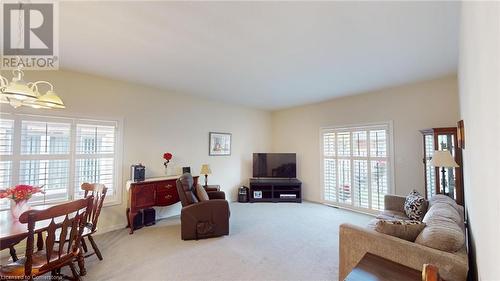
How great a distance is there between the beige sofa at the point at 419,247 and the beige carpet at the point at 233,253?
64cm

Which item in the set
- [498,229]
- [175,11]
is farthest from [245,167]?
[498,229]

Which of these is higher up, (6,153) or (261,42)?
(261,42)

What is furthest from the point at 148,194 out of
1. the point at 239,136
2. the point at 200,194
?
the point at 239,136

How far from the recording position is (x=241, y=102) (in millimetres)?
5590

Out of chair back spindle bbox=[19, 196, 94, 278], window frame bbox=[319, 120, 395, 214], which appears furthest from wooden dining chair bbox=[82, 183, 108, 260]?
window frame bbox=[319, 120, 395, 214]

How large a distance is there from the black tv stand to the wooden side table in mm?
3991

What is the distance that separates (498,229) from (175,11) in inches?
95.3

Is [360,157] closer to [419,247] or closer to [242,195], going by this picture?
[242,195]

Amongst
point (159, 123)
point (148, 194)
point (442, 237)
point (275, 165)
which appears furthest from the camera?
point (275, 165)

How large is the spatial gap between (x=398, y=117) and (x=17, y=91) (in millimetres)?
5469

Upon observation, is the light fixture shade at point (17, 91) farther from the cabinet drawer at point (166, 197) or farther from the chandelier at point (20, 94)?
the cabinet drawer at point (166, 197)

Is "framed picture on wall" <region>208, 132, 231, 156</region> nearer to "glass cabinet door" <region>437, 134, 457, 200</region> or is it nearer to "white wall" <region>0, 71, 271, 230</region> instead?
"white wall" <region>0, 71, 271, 230</region>

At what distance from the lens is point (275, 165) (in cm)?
601

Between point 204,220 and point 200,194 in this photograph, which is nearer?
point 204,220
